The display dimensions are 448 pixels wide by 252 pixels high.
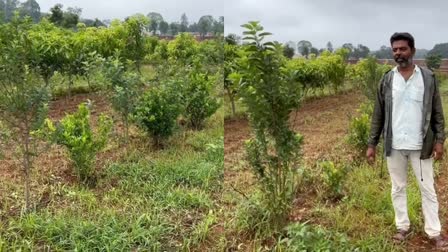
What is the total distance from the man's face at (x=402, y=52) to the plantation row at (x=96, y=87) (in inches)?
105

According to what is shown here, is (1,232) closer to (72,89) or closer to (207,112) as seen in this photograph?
(207,112)

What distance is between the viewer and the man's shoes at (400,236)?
3.59m

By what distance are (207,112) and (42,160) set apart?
8.30 ft

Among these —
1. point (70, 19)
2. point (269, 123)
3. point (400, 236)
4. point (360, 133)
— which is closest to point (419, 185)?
point (400, 236)

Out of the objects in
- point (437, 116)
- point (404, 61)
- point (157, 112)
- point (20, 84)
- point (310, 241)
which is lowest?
point (310, 241)

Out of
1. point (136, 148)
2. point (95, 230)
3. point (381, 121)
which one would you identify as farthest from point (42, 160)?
point (381, 121)

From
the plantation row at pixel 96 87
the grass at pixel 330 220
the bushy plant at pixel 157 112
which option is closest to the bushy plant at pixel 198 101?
the plantation row at pixel 96 87

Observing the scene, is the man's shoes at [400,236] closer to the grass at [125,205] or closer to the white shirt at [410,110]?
the white shirt at [410,110]

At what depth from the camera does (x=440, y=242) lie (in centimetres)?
351

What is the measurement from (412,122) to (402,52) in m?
0.50

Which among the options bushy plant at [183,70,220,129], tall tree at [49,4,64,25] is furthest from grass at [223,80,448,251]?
tall tree at [49,4,64,25]

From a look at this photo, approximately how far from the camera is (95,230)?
3.54 metres

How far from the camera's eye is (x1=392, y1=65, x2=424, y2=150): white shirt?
3367 millimetres

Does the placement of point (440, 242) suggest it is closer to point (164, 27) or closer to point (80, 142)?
point (80, 142)
